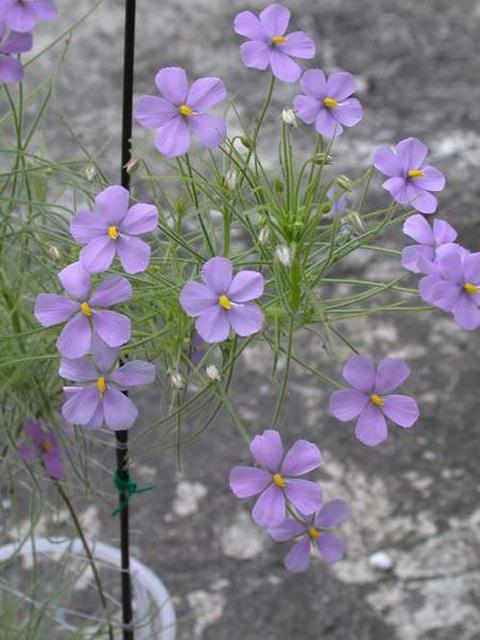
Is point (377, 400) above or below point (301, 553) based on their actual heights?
above

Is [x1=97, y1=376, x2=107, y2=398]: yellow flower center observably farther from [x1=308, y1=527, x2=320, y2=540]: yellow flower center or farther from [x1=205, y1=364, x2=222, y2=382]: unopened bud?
[x1=308, y1=527, x2=320, y2=540]: yellow flower center

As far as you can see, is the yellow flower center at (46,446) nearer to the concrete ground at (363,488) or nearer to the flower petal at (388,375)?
the flower petal at (388,375)

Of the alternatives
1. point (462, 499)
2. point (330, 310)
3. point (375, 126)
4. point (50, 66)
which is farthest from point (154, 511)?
point (50, 66)

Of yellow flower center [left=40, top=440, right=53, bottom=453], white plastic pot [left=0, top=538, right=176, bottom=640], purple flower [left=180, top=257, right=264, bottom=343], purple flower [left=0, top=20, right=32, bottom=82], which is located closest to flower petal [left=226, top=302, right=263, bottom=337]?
purple flower [left=180, top=257, right=264, bottom=343]

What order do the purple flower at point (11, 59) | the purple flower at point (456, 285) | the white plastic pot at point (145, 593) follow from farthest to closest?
the white plastic pot at point (145, 593)
the purple flower at point (11, 59)
the purple flower at point (456, 285)

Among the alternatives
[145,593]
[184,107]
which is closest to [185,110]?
[184,107]

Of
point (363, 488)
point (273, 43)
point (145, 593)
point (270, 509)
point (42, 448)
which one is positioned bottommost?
point (363, 488)

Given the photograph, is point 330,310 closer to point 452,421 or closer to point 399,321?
point 452,421

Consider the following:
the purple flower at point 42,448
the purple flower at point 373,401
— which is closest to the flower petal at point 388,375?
the purple flower at point 373,401

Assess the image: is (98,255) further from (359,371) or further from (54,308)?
(359,371)
